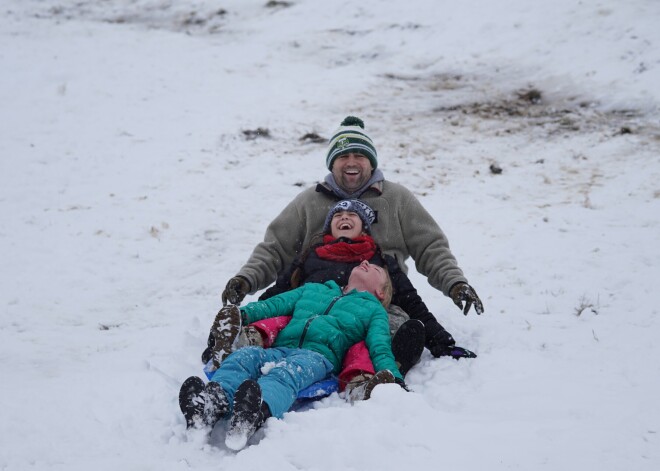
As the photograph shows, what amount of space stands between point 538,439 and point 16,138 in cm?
1091

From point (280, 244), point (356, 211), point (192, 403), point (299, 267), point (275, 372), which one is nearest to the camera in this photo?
point (192, 403)

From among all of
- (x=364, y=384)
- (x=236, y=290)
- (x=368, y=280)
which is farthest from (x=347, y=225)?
(x=364, y=384)

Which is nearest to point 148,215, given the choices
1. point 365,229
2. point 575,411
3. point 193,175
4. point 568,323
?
point 193,175

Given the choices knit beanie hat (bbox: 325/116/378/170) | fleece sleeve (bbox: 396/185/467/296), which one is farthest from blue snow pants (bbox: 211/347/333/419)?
knit beanie hat (bbox: 325/116/378/170)

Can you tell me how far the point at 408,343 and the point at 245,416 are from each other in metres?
1.37

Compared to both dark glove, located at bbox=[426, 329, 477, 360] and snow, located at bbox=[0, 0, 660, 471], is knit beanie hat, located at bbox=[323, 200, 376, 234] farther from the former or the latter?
dark glove, located at bbox=[426, 329, 477, 360]

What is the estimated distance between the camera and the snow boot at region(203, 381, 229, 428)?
2891 mm

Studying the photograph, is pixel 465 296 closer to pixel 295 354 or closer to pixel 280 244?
pixel 295 354

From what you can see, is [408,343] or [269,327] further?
[269,327]

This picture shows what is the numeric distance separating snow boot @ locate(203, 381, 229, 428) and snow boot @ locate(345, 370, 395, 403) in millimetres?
790

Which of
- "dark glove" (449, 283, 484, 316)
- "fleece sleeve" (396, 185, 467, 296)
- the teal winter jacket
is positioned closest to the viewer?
the teal winter jacket

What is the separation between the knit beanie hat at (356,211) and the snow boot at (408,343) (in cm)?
146

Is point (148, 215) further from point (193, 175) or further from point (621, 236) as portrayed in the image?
point (621, 236)

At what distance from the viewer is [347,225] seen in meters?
4.81
